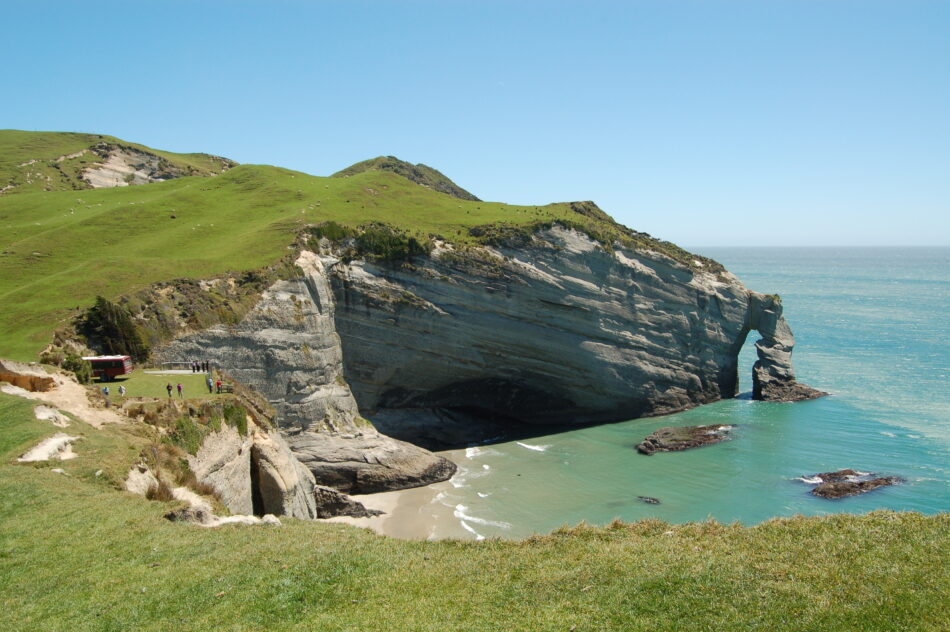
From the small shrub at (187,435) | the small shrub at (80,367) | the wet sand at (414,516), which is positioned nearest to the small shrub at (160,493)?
the small shrub at (187,435)

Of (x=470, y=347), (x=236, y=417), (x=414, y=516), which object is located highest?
(x=236, y=417)

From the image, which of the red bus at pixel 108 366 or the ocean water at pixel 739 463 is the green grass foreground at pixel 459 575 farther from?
the ocean water at pixel 739 463

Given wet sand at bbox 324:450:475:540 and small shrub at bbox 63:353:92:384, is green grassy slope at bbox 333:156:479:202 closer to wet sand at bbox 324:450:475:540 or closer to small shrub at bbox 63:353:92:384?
wet sand at bbox 324:450:475:540

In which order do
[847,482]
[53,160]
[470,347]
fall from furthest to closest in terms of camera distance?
[53,160] → [470,347] → [847,482]

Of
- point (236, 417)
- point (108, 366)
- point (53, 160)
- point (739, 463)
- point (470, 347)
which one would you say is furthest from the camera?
point (53, 160)

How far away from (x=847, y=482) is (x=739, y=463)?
638 centimetres

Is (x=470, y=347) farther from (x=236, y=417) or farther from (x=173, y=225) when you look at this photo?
(x=173, y=225)

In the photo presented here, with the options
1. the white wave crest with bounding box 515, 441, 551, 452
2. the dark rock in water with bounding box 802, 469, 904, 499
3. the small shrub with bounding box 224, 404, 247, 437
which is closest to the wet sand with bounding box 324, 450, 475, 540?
the small shrub with bounding box 224, 404, 247, 437

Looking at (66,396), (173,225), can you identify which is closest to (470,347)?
(173,225)

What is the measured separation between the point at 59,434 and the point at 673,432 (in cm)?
4003

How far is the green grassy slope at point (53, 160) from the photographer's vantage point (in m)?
67.7

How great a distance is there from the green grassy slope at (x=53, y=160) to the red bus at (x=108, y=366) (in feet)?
168

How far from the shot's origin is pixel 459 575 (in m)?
11.7

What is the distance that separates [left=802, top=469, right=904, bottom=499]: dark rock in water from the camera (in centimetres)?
3456
